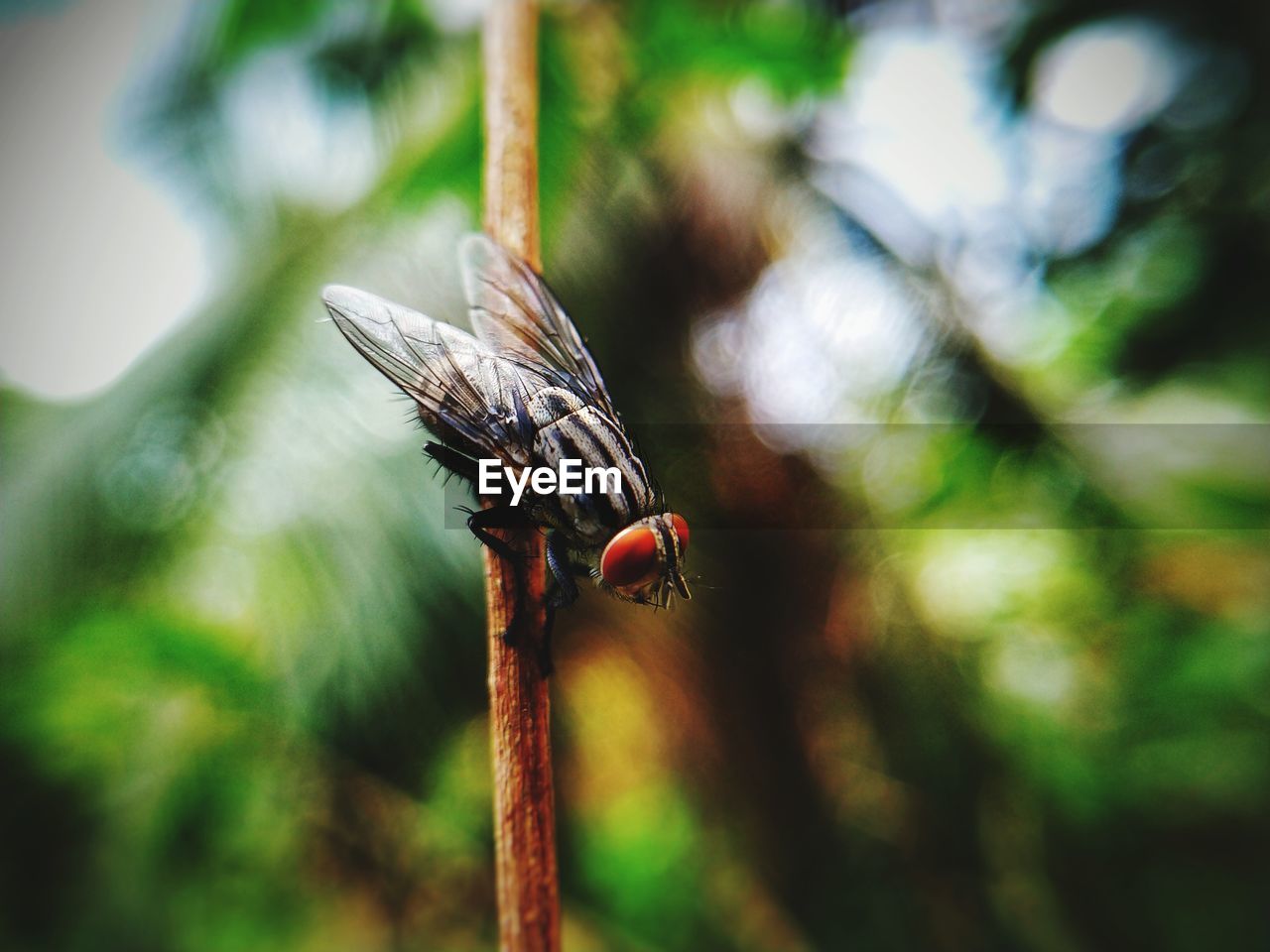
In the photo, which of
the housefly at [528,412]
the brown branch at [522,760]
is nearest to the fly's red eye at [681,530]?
the housefly at [528,412]

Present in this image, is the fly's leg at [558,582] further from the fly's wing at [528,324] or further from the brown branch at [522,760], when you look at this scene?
the fly's wing at [528,324]

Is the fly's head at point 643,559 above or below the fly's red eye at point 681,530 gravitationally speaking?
below

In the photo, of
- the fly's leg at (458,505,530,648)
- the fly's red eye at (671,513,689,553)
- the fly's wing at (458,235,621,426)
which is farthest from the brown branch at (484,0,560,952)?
the fly's wing at (458,235,621,426)

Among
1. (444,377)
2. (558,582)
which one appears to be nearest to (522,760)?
(558,582)

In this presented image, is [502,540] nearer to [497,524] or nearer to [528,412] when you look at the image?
[497,524]

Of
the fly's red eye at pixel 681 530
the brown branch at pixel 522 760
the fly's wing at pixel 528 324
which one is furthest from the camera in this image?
the fly's wing at pixel 528 324

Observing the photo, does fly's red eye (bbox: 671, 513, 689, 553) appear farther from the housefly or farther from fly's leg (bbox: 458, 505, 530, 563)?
fly's leg (bbox: 458, 505, 530, 563)

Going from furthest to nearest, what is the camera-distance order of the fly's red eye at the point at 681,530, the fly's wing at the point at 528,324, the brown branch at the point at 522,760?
the fly's wing at the point at 528,324
the fly's red eye at the point at 681,530
the brown branch at the point at 522,760

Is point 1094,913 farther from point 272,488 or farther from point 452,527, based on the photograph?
point 272,488
